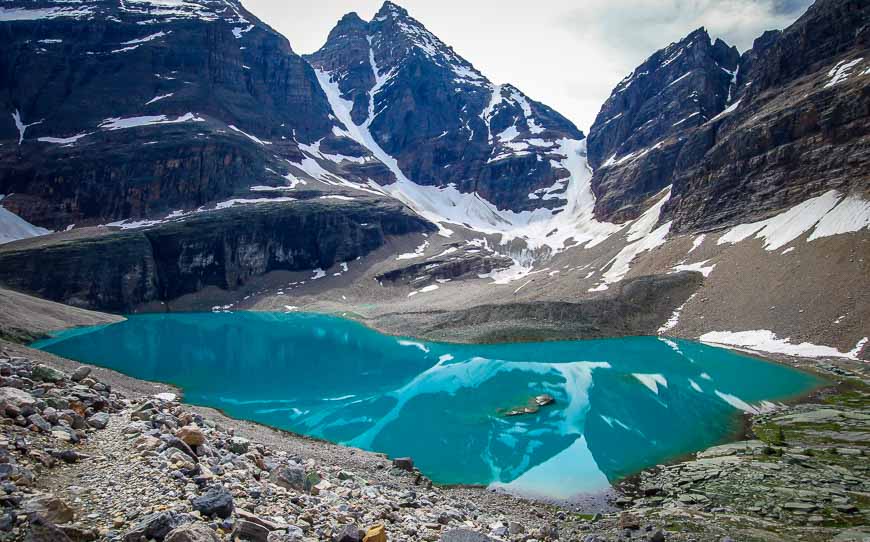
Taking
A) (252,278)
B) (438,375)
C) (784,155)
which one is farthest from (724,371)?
(252,278)

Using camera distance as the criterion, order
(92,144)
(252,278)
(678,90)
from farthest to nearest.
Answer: (678,90), (92,144), (252,278)

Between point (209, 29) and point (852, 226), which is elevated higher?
point (209, 29)

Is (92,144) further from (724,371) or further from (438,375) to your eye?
(724,371)

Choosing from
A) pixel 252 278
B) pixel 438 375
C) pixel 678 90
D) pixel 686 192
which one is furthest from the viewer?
pixel 678 90

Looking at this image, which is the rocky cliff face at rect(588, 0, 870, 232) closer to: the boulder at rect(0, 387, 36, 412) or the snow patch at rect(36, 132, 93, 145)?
the boulder at rect(0, 387, 36, 412)

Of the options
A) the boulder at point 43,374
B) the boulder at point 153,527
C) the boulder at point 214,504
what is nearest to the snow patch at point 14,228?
the boulder at point 43,374

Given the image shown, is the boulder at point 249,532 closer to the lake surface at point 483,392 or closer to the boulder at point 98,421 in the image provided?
the boulder at point 98,421
